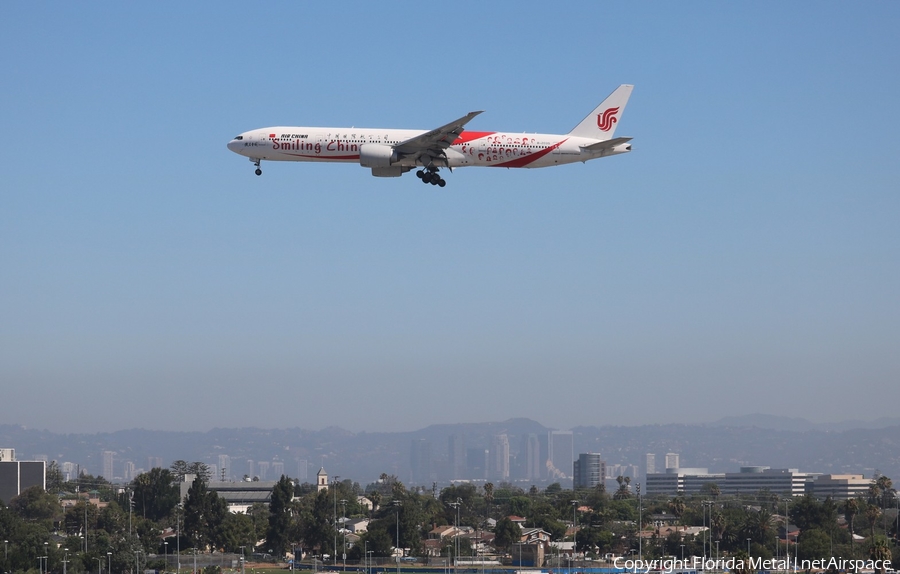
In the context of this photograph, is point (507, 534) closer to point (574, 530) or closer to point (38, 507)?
point (574, 530)

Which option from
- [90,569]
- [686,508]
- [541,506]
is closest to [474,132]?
[90,569]

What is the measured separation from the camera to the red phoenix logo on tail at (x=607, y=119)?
89.3m

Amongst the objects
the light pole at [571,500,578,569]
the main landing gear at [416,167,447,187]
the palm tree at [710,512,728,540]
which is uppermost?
the main landing gear at [416,167,447,187]

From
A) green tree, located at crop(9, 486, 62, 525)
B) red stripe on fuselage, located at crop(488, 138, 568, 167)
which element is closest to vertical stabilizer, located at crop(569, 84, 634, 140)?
red stripe on fuselage, located at crop(488, 138, 568, 167)

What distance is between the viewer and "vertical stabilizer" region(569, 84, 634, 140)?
88875 mm

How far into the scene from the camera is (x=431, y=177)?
8281 centimetres

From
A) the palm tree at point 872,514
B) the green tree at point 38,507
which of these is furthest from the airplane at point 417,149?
the green tree at point 38,507

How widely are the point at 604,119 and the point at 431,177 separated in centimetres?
1603

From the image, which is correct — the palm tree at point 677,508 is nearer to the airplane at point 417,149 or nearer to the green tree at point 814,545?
the green tree at point 814,545

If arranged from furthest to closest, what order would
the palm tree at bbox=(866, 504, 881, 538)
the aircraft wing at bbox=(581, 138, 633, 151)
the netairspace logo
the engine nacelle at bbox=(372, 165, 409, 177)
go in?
the palm tree at bbox=(866, 504, 881, 538), the netairspace logo, the engine nacelle at bbox=(372, 165, 409, 177), the aircraft wing at bbox=(581, 138, 633, 151)

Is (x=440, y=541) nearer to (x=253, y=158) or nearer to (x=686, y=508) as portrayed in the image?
(x=686, y=508)

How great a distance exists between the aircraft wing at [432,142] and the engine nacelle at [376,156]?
2.20ft

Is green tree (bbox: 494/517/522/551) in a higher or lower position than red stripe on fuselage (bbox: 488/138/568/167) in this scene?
lower

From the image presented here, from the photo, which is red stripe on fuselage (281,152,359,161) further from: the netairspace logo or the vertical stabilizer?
the netairspace logo
